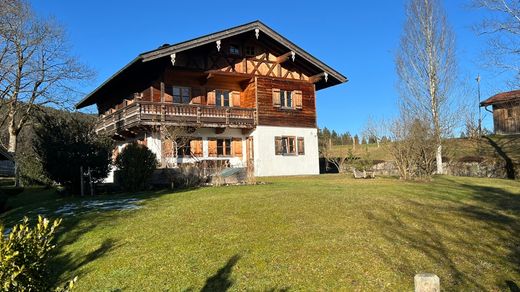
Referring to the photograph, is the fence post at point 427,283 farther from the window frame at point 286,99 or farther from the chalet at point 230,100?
the window frame at point 286,99

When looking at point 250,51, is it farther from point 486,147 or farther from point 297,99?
point 486,147

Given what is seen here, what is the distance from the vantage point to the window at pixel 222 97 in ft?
95.5

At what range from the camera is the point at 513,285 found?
6559 mm

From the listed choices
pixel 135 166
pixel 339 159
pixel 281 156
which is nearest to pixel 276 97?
pixel 281 156

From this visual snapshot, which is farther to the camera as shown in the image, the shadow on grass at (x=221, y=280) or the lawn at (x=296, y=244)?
the lawn at (x=296, y=244)

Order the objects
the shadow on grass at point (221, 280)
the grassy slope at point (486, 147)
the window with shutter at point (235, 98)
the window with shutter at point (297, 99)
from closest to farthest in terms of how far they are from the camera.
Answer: the shadow on grass at point (221, 280), the window with shutter at point (235, 98), the window with shutter at point (297, 99), the grassy slope at point (486, 147)

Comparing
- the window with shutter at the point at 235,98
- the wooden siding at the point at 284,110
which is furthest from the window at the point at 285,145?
the window with shutter at the point at 235,98

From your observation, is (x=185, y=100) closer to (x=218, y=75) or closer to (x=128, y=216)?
(x=218, y=75)

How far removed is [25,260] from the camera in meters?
3.37

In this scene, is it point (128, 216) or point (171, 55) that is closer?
point (128, 216)

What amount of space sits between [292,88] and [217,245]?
23121mm

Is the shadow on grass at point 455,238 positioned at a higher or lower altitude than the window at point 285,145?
lower

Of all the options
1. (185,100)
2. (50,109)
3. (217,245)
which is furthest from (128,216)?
(50,109)

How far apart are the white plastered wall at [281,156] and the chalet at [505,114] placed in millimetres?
17953
